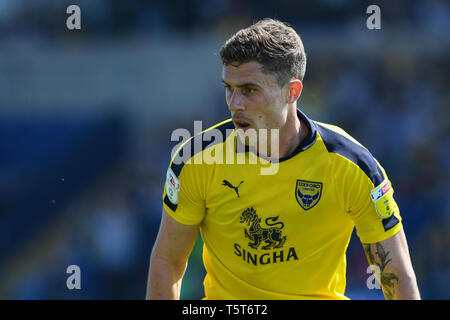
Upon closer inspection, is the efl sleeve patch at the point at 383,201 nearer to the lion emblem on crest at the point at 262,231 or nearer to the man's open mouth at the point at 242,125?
the lion emblem on crest at the point at 262,231

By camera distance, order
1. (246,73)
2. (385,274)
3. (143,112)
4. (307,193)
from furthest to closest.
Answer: (143,112) < (307,193) < (385,274) < (246,73)

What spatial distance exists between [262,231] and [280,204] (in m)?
0.18

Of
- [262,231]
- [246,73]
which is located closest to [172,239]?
[262,231]

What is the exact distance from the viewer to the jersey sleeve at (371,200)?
3623 millimetres

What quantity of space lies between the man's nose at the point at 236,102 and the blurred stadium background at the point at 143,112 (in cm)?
497

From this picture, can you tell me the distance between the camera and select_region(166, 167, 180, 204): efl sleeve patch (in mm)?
3763

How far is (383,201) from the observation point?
364 centimetres
